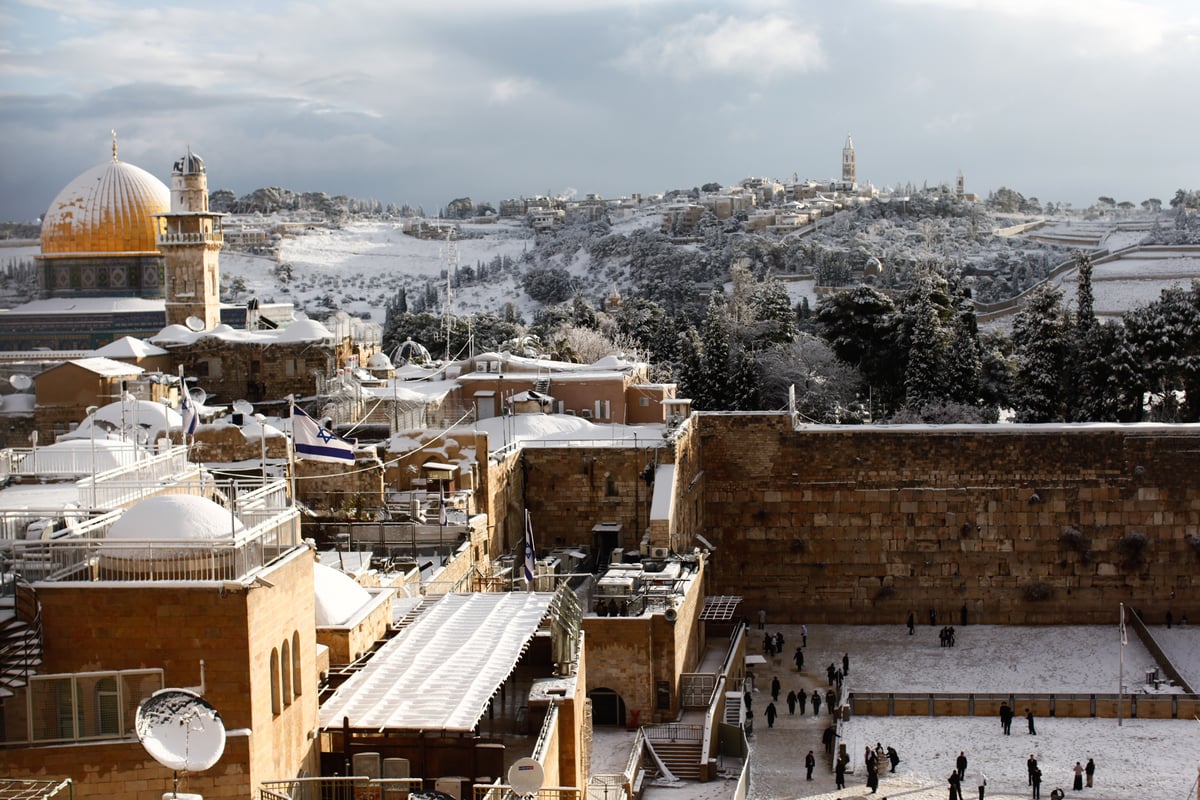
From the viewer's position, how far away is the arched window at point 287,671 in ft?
37.8

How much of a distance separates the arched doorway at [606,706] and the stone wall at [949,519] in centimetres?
780

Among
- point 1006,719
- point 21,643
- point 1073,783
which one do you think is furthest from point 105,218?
point 21,643

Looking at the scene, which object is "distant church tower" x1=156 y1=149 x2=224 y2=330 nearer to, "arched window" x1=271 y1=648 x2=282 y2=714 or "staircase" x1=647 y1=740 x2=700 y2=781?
"staircase" x1=647 y1=740 x2=700 y2=781

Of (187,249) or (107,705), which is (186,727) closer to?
(107,705)

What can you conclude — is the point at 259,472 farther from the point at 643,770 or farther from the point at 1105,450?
the point at 1105,450

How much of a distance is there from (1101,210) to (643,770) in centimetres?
12369

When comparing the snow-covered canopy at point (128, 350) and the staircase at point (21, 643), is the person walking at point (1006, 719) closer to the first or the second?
the staircase at point (21, 643)

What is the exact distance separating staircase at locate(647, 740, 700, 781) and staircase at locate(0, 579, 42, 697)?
12.7 meters

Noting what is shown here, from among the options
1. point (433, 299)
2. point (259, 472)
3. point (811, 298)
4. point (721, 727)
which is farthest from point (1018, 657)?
point (433, 299)

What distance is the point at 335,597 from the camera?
1519 centimetres

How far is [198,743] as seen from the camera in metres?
9.88

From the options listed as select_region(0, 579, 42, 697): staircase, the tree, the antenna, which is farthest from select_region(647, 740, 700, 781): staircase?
the tree

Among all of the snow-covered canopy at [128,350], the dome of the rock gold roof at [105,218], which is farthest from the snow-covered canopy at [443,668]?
the dome of the rock gold roof at [105,218]

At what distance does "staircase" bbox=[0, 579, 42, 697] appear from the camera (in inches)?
406
